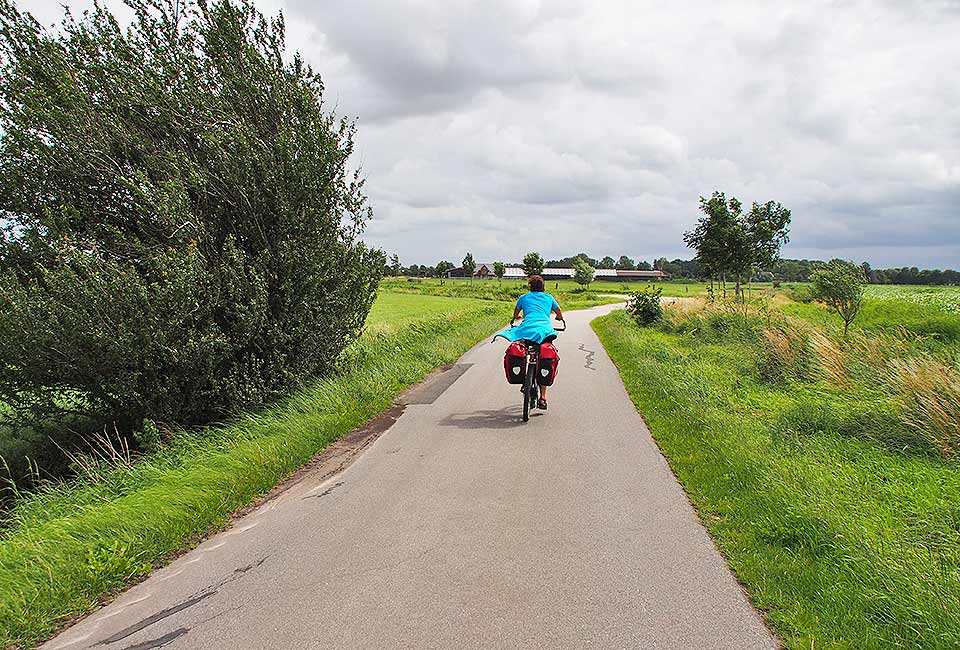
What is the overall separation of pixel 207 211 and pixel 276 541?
5.63 meters

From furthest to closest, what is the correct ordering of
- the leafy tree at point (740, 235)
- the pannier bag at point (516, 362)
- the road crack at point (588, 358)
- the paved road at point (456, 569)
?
1. the leafy tree at point (740, 235)
2. the road crack at point (588, 358)
3. the pannier bag at point (516, 362)
4. the paved road at point (456, 569)

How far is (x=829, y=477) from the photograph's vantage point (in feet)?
18.7

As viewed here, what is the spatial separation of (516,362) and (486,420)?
898mm

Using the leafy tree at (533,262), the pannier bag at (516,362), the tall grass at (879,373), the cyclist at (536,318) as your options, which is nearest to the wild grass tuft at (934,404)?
the tall grass at (879,373)

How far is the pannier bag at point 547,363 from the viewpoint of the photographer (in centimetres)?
856

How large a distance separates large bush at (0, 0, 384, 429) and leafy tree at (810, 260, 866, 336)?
12.0m

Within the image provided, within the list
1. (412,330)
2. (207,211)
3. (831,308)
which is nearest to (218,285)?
(207,211)

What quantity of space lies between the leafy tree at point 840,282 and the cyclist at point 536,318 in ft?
31.8

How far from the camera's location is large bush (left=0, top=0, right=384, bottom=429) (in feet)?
22.7

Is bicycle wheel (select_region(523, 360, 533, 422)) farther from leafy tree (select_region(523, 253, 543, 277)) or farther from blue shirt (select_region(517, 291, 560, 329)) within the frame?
leafy tree (select_region(523, 253, 543, 277))

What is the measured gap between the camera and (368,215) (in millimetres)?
11188

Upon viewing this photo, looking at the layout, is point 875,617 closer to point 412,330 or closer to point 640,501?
point 640,501

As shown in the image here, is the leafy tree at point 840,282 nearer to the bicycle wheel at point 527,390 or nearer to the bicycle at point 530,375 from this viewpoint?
the bicycle at point 530,375

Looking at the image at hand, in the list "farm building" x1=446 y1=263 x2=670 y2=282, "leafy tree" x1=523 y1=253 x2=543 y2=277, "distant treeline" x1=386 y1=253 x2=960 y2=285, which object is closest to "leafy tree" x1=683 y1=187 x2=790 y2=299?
"distant treeline" x1=386 y1=253 x2=960 y2=285
